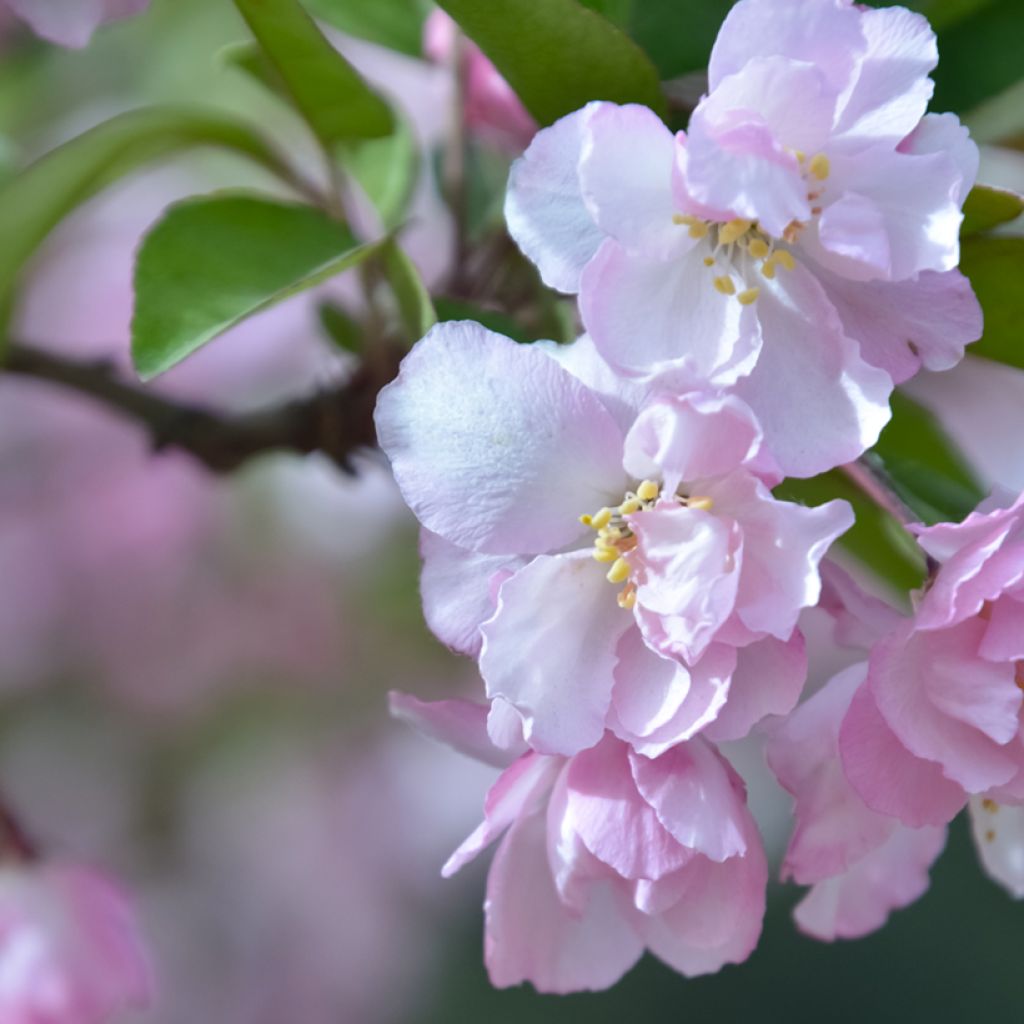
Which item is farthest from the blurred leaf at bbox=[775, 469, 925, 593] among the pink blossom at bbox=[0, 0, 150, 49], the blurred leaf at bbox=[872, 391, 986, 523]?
the pink blossom at bbox=[0, 0, 150, 49]

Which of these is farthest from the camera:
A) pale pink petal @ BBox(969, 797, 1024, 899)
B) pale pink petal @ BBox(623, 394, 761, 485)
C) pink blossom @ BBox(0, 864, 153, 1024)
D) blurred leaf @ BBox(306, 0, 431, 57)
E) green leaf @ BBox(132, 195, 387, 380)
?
pink blossom @ BBox(0, 864, 153, 1024)

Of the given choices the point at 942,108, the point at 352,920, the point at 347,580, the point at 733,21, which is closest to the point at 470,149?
the point at 942,108

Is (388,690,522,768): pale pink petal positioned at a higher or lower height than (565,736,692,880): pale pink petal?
lower

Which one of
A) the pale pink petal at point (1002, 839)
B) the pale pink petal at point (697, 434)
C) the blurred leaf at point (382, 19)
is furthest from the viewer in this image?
the blurred leaf at point (382, 19)

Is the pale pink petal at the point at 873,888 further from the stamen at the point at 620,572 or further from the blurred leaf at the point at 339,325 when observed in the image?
the blurred leaf at the point at 339,325

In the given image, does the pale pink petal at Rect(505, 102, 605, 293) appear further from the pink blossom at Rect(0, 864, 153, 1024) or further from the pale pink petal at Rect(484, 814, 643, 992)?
the pink blossom at Rect(0, 864, 153, 1024)

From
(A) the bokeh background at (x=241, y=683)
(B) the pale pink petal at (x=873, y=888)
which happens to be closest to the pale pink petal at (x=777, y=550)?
(B) the pale pink petal at (x=873, y=888)

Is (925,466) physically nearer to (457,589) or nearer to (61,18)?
(457,589)
